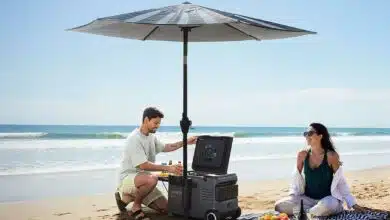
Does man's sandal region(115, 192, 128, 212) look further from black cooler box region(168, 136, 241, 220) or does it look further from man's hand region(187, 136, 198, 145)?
man's hand region(187, 136, 198, 145)

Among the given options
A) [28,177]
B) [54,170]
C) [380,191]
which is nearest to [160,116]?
[380,191]

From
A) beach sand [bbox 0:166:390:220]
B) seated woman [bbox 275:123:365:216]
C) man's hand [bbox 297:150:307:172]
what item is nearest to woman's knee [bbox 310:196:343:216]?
seated woman [bbox 275:123:365:216]

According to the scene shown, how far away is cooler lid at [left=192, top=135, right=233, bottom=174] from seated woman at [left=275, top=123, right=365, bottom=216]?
0.83 metres

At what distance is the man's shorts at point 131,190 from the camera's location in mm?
5484

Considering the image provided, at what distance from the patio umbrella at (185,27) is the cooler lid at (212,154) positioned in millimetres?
331

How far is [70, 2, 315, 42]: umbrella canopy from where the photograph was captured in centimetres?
430

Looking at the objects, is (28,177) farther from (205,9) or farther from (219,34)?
(205,9)

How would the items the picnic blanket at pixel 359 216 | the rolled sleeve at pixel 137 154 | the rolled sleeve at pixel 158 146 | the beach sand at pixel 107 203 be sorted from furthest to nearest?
1. the beach sand at pixel 107 203
2. the rolled sleeve at pixel 158 146
3. the rolled sleeve at pixel 137 154
4. the picnic blanket at pixel 359 216

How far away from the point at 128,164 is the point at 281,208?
5.63 ft

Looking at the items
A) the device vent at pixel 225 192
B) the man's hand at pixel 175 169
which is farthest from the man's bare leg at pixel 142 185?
the device vent at pixel 225 192

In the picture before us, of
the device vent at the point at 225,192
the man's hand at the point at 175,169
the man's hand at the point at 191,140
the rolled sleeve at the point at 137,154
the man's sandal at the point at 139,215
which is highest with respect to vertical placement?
the man's hand at the point at 191,140

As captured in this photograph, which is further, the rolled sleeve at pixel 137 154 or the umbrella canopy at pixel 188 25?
the rolled sleeve at pixel 137 154

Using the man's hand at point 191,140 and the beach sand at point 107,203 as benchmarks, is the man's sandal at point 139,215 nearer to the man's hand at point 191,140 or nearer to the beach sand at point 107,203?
the beach sand at point 107,203

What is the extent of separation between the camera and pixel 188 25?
439cm
